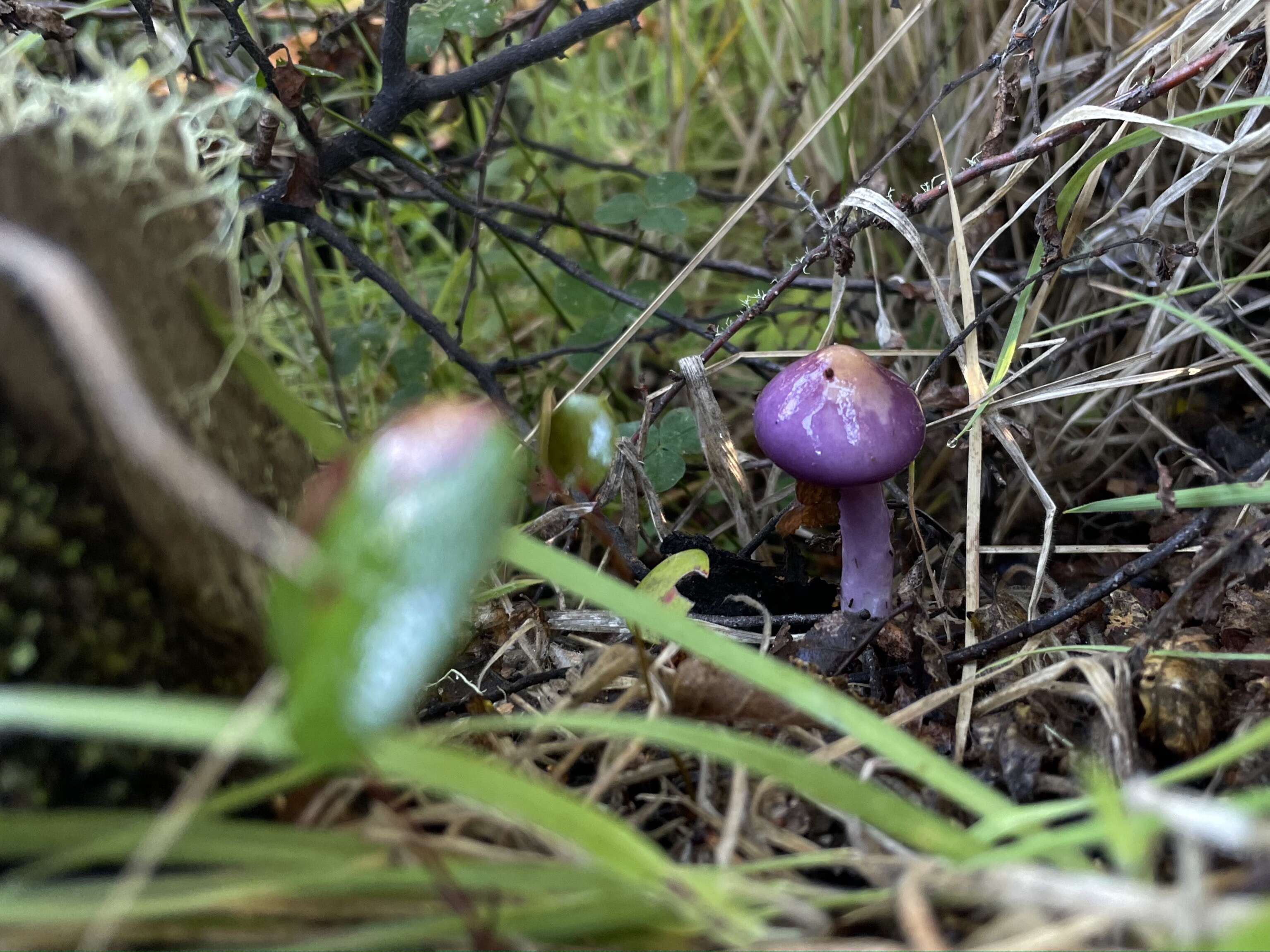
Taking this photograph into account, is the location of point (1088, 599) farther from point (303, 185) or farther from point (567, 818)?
point (303, 185)

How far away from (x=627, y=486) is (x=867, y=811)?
0.71 meters

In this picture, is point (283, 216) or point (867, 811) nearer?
point (867, 811)

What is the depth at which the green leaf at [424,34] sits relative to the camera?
1.47 meters

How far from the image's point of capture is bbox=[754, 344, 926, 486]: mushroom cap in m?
1.06

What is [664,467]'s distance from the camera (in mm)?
1424

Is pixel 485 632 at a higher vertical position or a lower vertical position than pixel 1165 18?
lower

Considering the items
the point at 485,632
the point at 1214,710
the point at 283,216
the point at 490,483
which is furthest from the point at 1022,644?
the point at 283,216

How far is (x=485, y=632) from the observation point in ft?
3.96

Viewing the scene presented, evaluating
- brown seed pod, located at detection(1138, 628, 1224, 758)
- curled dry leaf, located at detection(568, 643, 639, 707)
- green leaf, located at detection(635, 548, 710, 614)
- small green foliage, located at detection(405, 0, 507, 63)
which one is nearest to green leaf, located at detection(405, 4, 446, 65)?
small green foliage, located at detection(405, 0, 507, 63)

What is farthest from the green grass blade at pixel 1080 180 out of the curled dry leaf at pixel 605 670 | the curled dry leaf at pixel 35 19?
the curled dry leaf at pixel 35 19

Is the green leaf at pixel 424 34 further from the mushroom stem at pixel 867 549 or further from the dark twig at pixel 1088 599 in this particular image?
the dark twig at pixel 1088 599

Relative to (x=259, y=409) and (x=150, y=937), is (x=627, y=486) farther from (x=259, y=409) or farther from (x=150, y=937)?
(x=150, y=937)

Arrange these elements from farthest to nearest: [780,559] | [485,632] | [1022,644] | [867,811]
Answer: [780,559]
[485,632]
[1022,644]
[867,811]

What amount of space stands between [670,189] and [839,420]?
824 mm
